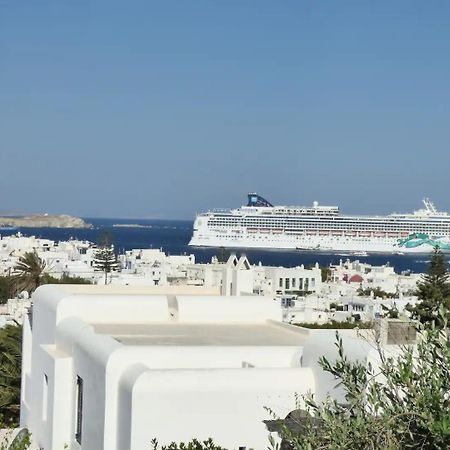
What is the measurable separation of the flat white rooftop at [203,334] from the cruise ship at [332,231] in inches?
3900

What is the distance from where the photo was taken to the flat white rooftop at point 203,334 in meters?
9.13

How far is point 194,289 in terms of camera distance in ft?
43.2

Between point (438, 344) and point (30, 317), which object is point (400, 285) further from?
point (438, 344)

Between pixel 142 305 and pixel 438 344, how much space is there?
670cm

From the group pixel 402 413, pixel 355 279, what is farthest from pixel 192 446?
pixel 355 279

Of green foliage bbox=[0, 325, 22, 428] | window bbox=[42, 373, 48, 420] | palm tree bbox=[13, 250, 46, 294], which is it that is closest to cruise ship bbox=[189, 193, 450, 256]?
palm tree bbox=[13, 250, 46, 294]

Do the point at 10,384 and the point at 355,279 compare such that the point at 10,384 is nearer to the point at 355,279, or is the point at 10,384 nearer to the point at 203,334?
the point at 203,334

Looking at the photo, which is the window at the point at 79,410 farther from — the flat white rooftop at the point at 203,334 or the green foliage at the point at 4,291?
the green foliage at the point at 4,291

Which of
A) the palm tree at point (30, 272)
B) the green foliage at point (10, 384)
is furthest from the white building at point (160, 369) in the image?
the palm tree at point (30, 272)

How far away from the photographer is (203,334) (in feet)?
32.7

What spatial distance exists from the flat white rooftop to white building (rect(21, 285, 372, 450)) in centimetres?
1

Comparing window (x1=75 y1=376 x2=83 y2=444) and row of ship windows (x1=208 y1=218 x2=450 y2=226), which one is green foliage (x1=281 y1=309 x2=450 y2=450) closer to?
window (x1=75 y1=376 x2=83 y2=444)

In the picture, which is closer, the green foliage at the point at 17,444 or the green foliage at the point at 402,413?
the green foliage at the point at 402,413

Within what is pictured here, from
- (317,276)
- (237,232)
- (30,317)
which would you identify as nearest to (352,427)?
(30,317)
